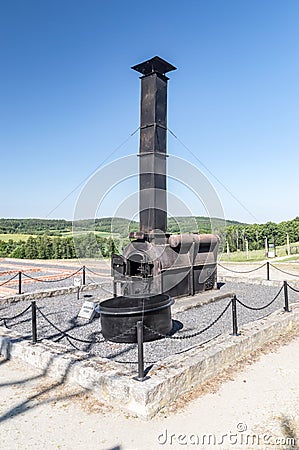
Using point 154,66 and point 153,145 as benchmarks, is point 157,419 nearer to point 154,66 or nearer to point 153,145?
point 153,145

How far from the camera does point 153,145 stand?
28.9 ft

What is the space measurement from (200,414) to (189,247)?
569 centimetres

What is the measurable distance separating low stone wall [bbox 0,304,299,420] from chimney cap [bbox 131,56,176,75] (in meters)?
6.78

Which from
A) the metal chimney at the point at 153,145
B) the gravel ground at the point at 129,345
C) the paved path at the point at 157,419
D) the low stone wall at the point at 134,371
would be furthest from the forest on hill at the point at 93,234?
the paved path at the point at 157,419

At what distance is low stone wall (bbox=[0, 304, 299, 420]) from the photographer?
360 cm

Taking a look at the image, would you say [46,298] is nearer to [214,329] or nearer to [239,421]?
[214,329]

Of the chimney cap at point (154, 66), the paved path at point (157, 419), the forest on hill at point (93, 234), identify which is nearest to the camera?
A: the paved path at point (157, 419)

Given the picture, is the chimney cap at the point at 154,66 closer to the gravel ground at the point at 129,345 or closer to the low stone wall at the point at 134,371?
the gravel ground at the point at 129,345

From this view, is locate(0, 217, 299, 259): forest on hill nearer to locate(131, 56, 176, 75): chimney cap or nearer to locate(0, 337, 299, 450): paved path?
locate(131, 56, 176, 75): chimney cap

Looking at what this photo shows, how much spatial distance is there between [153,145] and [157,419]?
6585 mm

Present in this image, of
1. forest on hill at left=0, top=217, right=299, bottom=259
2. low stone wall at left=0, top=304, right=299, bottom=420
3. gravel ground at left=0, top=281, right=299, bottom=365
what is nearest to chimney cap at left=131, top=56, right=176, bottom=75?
forest on hill at left=0, top=217, right=299, bottom=259

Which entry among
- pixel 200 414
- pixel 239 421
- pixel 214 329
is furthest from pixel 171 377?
pixel 214 329

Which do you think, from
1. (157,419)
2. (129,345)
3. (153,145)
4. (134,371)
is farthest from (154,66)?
(157,419)

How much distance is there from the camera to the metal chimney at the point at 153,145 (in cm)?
871
